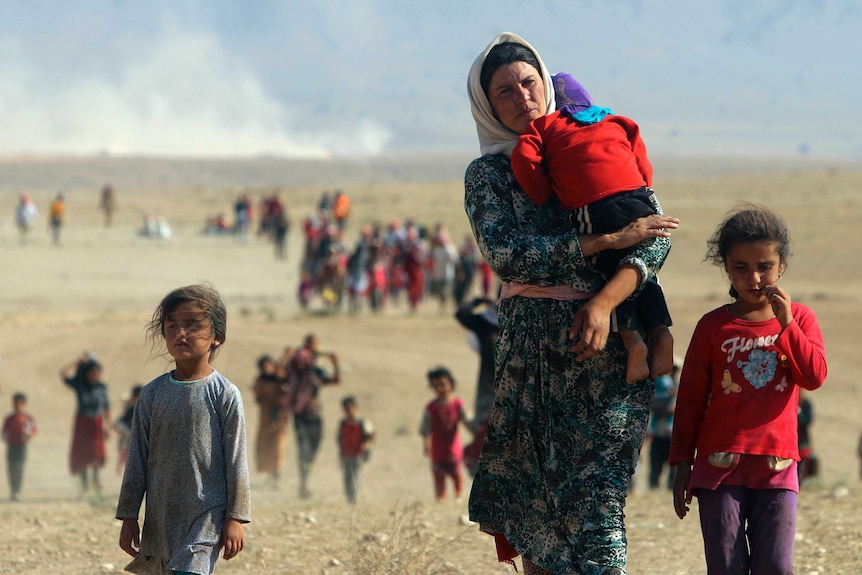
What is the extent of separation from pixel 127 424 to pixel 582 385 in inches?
305

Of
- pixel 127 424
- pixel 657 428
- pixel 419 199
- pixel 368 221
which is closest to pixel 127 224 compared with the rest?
pixel 368 221

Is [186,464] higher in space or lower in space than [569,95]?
lower

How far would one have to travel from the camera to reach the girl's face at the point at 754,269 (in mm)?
3691

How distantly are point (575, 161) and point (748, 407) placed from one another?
35.5 inches

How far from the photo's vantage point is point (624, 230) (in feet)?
11.5

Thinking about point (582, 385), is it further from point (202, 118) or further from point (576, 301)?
point (202, 118)

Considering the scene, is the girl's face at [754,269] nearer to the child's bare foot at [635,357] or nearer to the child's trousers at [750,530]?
the child's bare foot at [635,357]

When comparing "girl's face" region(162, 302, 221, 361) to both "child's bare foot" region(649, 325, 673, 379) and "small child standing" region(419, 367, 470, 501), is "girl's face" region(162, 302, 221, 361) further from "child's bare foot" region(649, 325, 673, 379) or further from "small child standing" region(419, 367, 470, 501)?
"small child standing" region(419, 367, 470, 501)

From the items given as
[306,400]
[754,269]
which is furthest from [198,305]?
[306,400]

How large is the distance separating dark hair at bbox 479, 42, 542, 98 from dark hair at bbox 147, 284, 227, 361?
3.47 feet

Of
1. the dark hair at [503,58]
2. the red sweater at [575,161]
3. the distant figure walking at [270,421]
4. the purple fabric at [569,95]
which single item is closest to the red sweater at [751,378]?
the red sweater at [575,161]

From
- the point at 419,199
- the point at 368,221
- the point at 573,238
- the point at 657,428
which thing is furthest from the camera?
the point at 419,199

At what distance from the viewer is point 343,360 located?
52.0 feet

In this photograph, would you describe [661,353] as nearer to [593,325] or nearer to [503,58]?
[593,325]
